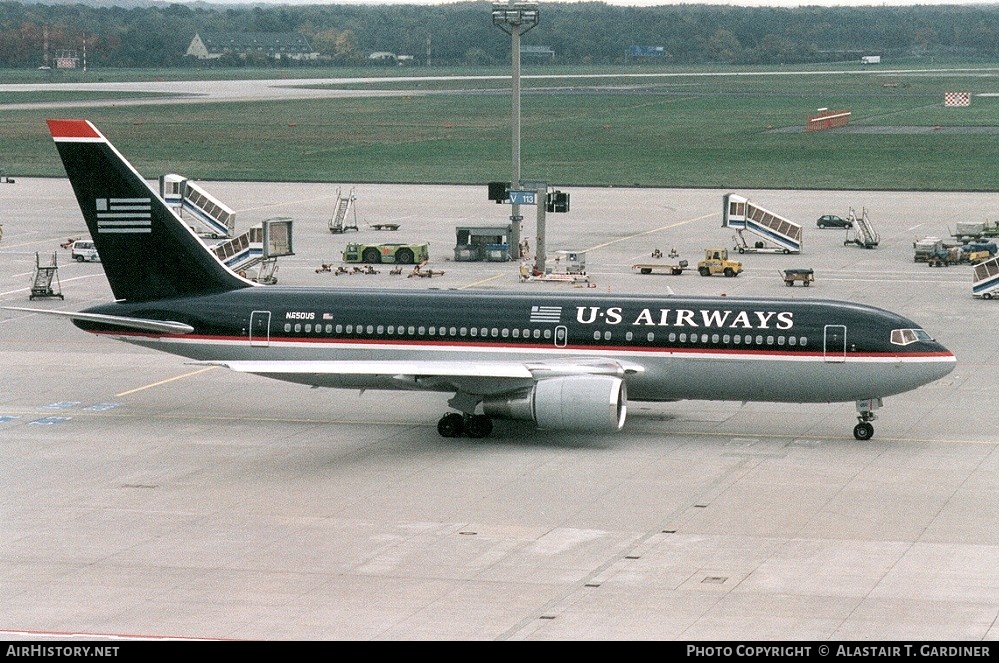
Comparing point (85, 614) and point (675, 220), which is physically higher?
point (675, 220)

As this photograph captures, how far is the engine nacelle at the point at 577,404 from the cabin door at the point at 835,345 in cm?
604

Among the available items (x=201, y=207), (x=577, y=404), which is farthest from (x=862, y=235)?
(x=577, y=404)

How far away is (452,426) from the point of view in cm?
4591

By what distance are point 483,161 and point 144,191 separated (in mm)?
100981

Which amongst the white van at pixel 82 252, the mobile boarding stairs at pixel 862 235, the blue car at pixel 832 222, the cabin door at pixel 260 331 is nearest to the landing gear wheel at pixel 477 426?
the cabin door at pixel 260 331

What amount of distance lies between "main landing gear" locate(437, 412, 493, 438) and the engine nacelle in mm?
1525

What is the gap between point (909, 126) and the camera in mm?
186000

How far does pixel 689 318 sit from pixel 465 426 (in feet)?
Answer: 24.4

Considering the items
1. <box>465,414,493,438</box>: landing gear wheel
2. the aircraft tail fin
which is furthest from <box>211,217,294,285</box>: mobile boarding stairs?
<box>465,414,493,438</box>: landing gear wheel

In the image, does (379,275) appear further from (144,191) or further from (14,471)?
(14,471)
